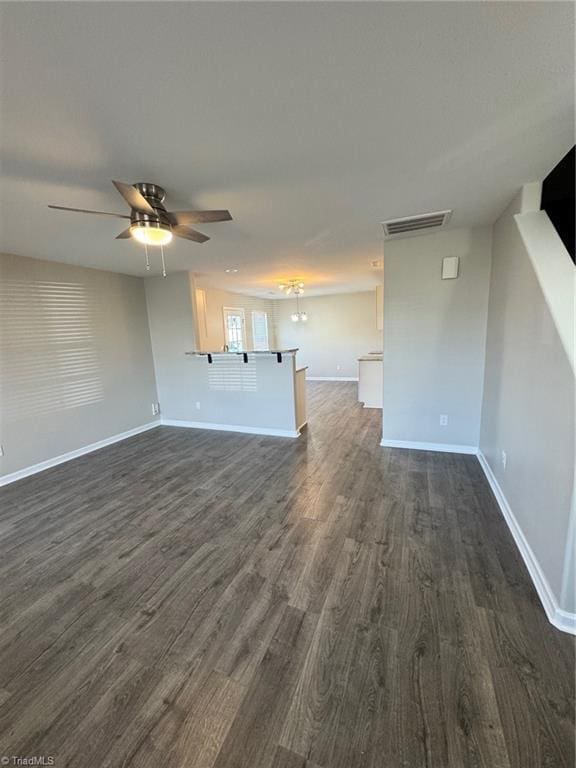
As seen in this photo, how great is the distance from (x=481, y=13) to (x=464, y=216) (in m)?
2.06

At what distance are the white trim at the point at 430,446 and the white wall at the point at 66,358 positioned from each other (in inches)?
149

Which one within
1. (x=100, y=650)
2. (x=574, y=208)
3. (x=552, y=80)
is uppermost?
(x=552, y=80)

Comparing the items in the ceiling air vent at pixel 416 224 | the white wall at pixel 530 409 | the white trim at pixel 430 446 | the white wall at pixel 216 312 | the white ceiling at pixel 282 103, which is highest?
the ceiling air vent at pixel 416 224

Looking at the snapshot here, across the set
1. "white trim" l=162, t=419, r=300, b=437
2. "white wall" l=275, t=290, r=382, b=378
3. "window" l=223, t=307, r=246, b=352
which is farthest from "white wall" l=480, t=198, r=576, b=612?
"window" l=223, t=307, r=246, b=352

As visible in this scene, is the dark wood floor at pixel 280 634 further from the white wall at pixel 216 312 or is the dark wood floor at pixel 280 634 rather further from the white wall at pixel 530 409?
the white wall at pixel 216 312

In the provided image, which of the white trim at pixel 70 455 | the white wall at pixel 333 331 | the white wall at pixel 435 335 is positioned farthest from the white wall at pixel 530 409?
the white wall at pixel 333 331

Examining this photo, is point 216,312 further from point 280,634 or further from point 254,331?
point 280,634

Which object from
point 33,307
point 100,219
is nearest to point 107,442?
point 33,307

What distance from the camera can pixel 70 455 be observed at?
12.7 feet

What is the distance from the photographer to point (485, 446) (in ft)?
9.98

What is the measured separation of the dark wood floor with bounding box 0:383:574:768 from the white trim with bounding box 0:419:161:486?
803 millimetres

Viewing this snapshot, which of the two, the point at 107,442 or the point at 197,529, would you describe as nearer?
the point at 197,529

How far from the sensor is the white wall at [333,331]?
7812 mm

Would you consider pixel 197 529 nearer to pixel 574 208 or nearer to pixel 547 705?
pixel 547 705
